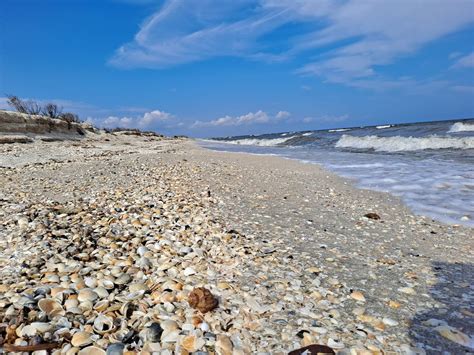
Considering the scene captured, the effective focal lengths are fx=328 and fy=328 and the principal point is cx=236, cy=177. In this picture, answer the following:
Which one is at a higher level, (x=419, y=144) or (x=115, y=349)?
(x=419, y=144)

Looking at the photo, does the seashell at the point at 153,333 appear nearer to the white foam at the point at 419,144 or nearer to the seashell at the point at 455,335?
the seashell at the point at 455,335

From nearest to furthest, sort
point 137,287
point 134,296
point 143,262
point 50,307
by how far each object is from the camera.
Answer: point 50,307, point 134,296, point 137,287, point 143,262

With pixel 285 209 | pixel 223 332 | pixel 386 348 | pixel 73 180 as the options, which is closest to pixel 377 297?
pixel 386 348

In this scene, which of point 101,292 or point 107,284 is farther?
point 107,284

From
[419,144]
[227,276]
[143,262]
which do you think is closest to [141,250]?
[143,262]

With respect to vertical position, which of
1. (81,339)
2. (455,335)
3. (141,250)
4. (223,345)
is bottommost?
(455,335)

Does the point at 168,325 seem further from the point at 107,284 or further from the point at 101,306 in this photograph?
the point at 107,284

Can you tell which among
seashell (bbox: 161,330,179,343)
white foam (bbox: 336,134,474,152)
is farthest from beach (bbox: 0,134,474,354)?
white foam (bbox: 336,134,474,152)

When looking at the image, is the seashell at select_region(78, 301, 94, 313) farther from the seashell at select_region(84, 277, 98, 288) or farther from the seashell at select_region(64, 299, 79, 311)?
the seashell at select_region(84, 277, 98, 288)

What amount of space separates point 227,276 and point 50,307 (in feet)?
4.36

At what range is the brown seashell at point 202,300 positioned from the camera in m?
2.28

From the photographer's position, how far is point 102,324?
2.08 metres

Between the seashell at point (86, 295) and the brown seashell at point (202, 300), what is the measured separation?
0.69m

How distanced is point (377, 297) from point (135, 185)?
5.33m
